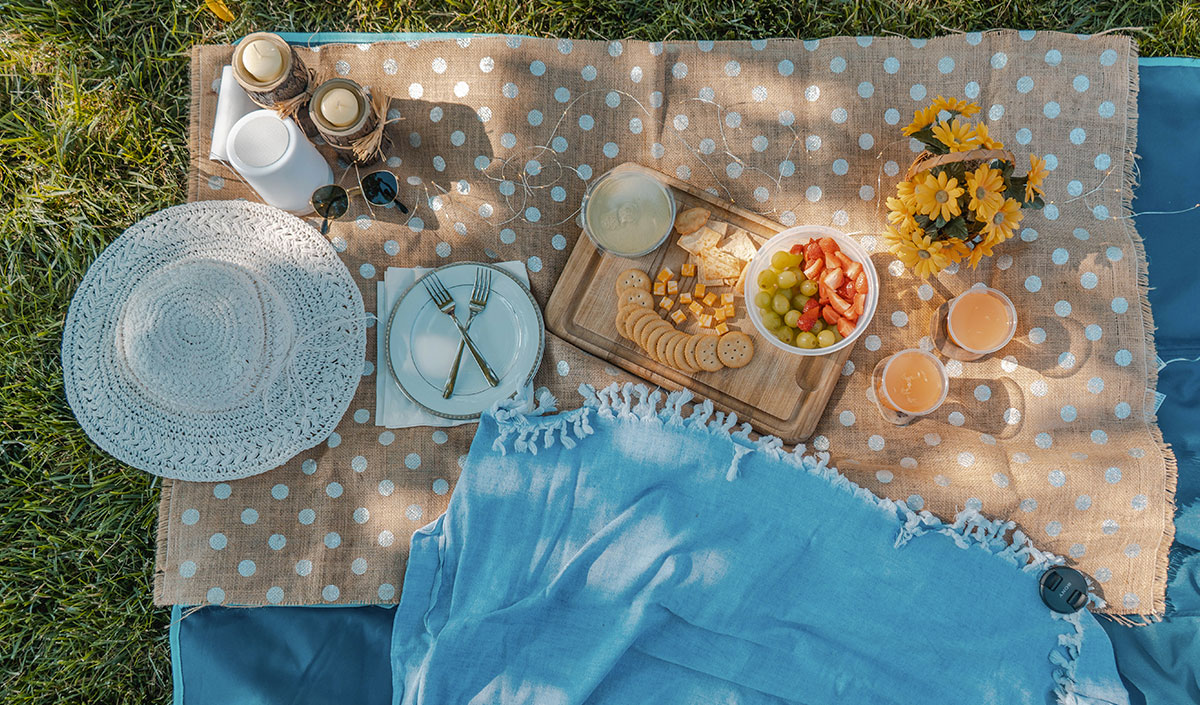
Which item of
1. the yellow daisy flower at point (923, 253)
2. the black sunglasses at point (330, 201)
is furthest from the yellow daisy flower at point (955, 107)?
the black sunglasses at point (330, 201)

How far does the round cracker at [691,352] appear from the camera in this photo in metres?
1.70

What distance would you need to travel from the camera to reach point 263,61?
1566mm

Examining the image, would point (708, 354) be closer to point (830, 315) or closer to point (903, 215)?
point (830, 315)

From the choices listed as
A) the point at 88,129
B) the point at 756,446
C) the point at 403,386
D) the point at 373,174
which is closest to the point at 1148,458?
the point at 756,446

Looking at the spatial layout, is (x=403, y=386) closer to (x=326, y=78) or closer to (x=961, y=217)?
(x=326, y=78)

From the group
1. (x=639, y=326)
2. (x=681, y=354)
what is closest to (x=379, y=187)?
(x=639, y=326)

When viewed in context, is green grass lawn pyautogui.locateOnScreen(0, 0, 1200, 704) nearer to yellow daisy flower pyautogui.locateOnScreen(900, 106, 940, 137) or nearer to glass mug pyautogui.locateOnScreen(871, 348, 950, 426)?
yellow daisy flower pyautogui.locateOnScreen(900, 106, 940, 137)

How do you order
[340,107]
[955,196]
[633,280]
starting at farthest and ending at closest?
[633,280] < [340,107] < [955,196]

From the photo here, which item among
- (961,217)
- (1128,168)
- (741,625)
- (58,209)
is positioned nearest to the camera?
(961,217)

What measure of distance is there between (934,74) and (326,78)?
1540 millimetres

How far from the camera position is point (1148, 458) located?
1.69 metres

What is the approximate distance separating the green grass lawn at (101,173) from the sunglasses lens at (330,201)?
488mm

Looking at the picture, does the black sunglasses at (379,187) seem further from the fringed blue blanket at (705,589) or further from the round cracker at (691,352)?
the round cracker at (691,352)

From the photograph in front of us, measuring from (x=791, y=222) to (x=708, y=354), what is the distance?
411mm
